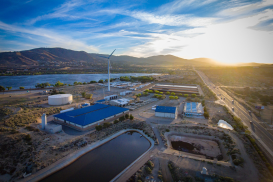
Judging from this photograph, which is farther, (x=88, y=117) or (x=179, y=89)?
(x=179, y=89)

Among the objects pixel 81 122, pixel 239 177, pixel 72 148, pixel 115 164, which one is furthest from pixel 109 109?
pixel 239 177

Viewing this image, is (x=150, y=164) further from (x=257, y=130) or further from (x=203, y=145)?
(x=257, y=130)

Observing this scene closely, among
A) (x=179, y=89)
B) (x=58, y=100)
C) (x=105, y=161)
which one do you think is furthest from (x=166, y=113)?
(x=179, y=89)

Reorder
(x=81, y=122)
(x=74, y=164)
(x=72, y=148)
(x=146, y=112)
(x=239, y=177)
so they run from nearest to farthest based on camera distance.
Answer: (x=239, y=177), (x=74, y=164), (x=72, y=148), (x=81, y=122), (x=146, y=112)

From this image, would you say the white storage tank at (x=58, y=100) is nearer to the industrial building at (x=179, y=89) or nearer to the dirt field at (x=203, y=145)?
the dirt field at (x=203, y=145)

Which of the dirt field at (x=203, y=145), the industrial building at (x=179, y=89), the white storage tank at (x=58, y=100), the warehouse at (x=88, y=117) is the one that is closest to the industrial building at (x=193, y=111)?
the dirt field at (x=203, y=145)

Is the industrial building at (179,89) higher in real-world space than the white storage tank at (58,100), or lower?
higher

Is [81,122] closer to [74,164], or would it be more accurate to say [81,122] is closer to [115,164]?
[74,164]
